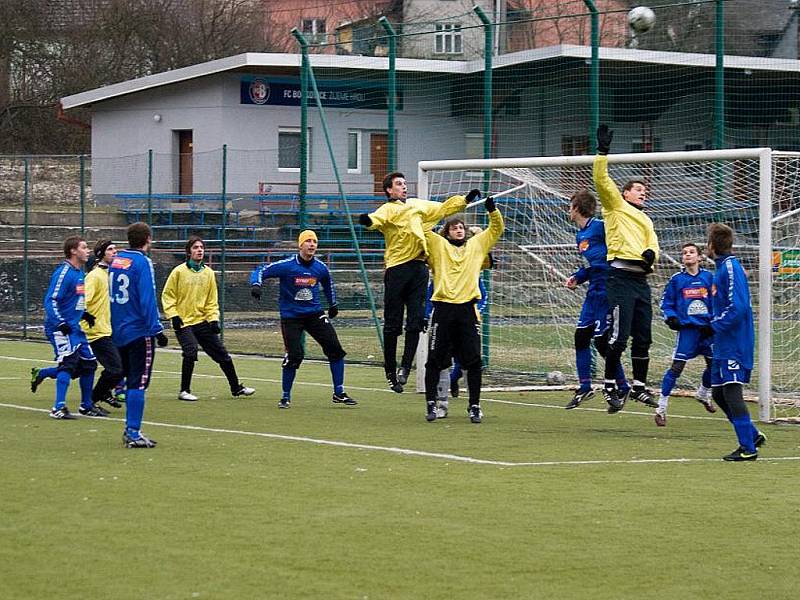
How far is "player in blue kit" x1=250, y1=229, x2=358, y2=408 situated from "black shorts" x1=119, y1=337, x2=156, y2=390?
3383mm

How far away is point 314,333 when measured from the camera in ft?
47.5

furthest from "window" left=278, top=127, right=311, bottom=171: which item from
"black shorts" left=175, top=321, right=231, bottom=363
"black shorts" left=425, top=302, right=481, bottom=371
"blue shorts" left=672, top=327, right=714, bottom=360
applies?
"black shorts" left=425, top=302, right=481, bottom=371

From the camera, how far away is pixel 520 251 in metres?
18.3

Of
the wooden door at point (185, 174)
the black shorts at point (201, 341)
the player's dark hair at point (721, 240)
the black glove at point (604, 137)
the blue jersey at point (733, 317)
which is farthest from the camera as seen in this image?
the wooden door at point (185, 174)

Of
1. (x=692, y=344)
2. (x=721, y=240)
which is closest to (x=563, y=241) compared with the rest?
(x=692, y=344)

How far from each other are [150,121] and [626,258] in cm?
2952

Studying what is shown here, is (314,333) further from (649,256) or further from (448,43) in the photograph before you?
(448,43)

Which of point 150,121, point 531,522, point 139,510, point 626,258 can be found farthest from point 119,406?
point 150,121

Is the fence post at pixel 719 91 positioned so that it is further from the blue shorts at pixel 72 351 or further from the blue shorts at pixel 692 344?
the blue shorts at pixel 72 351

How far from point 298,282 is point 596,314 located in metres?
2.99

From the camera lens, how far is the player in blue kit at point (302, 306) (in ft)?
46.6

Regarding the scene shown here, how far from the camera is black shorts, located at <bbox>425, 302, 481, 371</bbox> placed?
12609 millimetres

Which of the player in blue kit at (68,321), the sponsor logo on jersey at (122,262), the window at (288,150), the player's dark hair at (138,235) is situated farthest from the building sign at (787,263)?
the window at (288,150)

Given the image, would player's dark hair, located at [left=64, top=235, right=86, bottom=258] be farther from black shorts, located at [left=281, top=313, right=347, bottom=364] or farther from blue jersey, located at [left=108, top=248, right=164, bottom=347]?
black shorts, located at [left=281, top=313, right=347, bottom=364]
